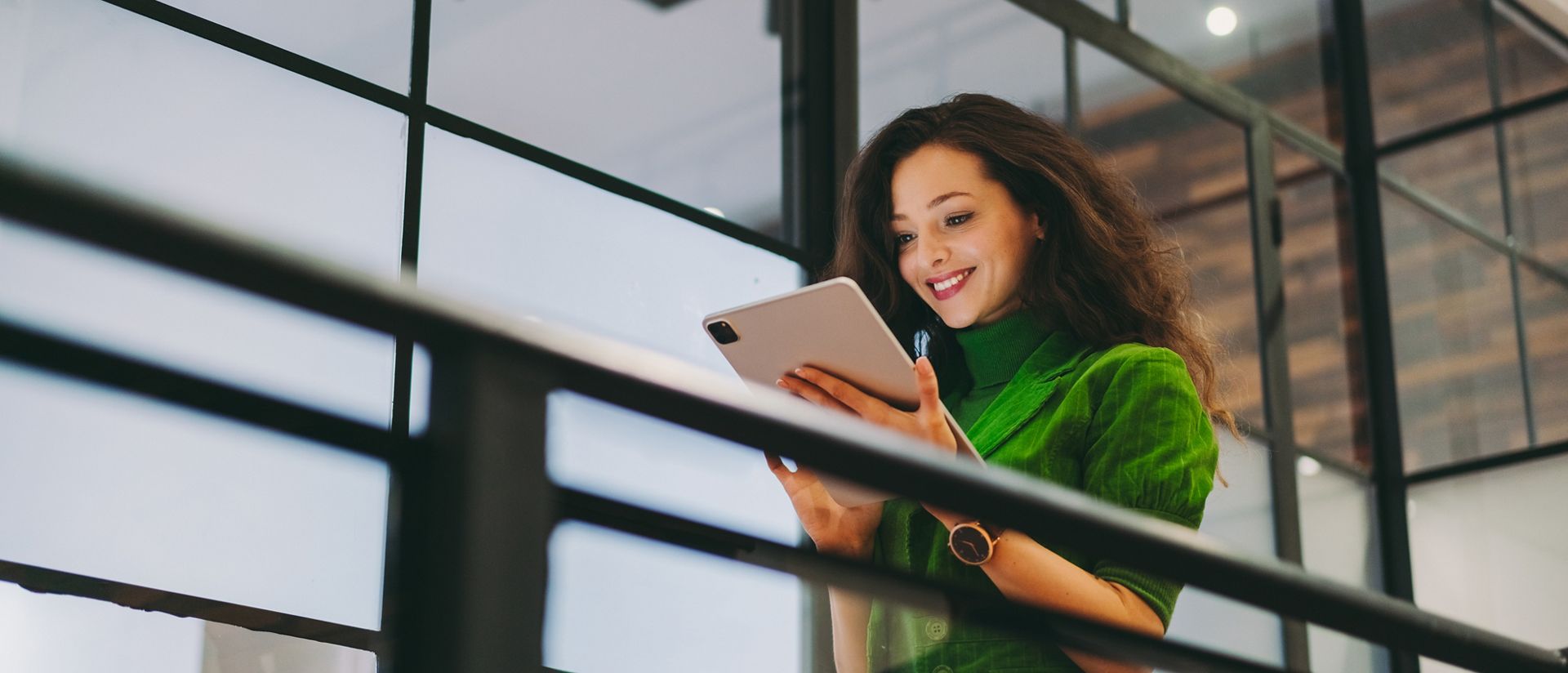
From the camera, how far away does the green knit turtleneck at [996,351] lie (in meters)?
1.62

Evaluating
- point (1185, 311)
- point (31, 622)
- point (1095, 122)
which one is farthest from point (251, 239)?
point (1095, 122)

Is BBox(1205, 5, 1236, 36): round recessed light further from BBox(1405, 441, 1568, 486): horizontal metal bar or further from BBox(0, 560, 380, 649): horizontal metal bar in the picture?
BBox(0, 560, 380, 649): horizontal metal bar

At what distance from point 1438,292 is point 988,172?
13.2ft

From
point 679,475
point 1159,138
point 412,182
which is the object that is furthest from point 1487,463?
point 412,182

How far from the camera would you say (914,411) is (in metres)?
1.44

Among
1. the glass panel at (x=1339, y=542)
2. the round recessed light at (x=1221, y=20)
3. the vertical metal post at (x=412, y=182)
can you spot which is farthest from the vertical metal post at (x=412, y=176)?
the glass panel at (x=1339, y=542)

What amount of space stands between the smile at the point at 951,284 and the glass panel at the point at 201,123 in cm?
101

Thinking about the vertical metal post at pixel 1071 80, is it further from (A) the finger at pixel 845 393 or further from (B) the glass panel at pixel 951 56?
(A) the finger at pixel 845 393

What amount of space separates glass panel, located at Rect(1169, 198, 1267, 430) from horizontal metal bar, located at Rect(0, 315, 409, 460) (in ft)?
14.7

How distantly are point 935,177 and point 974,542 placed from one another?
1.64 feet

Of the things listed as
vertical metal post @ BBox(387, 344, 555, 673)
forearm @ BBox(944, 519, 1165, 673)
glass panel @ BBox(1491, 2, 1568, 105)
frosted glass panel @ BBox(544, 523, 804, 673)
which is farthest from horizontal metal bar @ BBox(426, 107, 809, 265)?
glass panel @ BBox(1491, 2, 1568, 105)

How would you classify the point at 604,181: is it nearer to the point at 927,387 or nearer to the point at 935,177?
the point at 935,177

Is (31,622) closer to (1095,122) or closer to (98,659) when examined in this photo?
(98,659)

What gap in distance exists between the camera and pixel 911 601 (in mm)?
707
